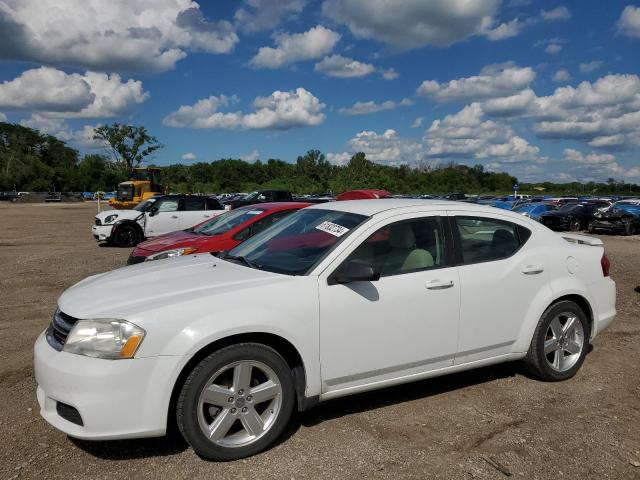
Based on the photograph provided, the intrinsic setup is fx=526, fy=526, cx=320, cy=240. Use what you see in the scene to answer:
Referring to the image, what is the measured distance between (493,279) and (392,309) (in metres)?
0.99

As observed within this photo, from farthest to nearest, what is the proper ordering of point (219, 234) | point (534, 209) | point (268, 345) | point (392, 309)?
point (534, 209), point (219, 234), point (392, 309), point (268, 345)

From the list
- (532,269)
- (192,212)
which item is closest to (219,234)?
(532,269)

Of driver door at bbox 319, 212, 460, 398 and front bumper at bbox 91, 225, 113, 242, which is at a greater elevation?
driver door at bbox 319, 212, 460, 398

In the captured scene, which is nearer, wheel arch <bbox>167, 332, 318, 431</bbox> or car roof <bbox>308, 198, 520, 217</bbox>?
wheel arch <bbox>167, 332, 318, 431</bbox>

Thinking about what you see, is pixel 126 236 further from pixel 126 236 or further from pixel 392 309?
pixel 392 309

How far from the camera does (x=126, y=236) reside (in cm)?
1563

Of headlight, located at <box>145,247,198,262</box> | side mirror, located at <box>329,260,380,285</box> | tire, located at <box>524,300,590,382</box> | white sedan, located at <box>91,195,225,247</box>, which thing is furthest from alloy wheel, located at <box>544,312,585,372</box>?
white sedan, located at <box>91,195,225,247</box>

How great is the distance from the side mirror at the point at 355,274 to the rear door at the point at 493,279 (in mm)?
919

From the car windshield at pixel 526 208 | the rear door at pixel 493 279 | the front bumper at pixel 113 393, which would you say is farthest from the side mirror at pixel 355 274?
the car windshield at pixel 526 208

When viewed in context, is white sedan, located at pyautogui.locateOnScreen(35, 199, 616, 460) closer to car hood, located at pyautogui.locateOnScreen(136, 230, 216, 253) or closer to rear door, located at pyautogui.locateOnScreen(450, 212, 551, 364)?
rear door, located at pyautogui.locateOnScreen(450, 212, 551, 364)

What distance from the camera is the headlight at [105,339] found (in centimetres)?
300

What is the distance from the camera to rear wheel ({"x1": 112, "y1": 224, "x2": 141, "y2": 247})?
15.5m

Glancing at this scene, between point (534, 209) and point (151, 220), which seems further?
point (534, 209)

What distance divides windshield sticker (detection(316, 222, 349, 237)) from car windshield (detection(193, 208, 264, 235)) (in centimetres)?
450
